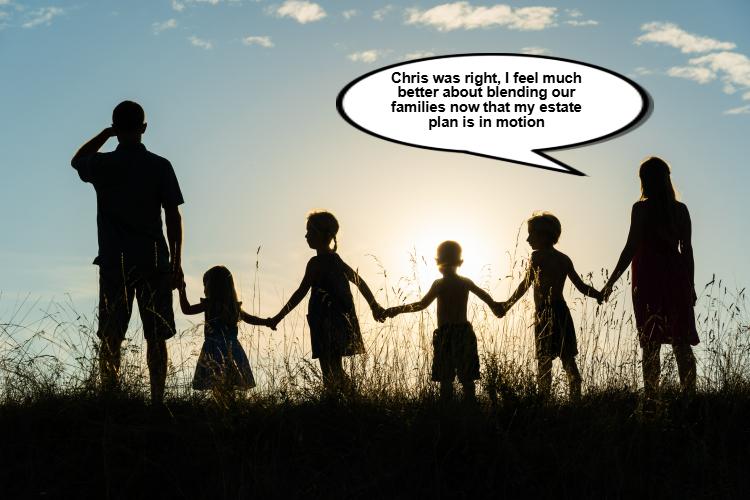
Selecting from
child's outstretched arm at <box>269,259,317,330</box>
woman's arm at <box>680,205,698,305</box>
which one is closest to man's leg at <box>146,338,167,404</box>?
child's outstretched arm at <box>269,259,317,330</box>

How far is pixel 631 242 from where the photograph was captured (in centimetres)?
705

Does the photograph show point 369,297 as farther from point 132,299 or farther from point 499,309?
point 132,299

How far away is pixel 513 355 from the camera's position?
615 centimetres

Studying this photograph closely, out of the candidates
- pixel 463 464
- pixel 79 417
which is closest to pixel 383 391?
pixel 463 464

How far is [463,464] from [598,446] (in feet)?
2.72

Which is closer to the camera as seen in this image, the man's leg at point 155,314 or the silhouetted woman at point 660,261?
the man's leg at point 155,314

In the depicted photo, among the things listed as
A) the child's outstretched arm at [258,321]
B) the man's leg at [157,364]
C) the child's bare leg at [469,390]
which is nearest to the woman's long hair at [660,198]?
the child's bare leg at [469,390]

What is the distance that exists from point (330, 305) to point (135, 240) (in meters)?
1.70

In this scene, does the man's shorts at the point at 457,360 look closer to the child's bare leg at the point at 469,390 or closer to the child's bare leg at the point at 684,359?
the child's bare leg at the point at 469,390

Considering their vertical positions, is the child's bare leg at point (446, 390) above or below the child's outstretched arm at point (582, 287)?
below

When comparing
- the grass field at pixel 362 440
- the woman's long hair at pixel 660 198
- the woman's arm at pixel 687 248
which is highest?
the woman's long hair at pixel 660 198

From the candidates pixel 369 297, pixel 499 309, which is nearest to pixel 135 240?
pixel 369 297

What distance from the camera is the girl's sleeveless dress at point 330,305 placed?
6941 millimetres

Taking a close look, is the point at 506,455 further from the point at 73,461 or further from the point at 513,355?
the point at 73,461
